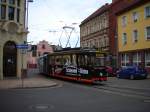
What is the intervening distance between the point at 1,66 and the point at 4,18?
199 inches

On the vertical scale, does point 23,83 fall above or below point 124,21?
below

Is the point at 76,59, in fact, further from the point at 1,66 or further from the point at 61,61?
the point at 1,66

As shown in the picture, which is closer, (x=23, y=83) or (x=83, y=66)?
(x=23, y=83)

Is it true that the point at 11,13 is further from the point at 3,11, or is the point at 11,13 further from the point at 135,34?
the point at 135,34

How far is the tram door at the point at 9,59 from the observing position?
1355 inches

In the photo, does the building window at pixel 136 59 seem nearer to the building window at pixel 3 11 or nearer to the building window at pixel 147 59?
the building window at pixel 147 59

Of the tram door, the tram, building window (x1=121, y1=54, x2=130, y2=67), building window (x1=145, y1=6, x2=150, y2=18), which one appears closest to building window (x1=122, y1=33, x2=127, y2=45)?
building window (x1=121, y1=54, x2=130, y2=67)

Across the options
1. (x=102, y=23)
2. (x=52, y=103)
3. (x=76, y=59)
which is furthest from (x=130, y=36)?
(x=52, y=103)

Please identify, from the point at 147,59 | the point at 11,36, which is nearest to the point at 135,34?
the point at 147,59

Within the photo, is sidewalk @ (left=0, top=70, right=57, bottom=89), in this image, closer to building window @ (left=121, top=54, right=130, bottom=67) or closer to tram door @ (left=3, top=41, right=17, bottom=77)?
tram door @ (left=3, top=41, right=17, bottom=77)

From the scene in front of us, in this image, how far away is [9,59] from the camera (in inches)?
1369

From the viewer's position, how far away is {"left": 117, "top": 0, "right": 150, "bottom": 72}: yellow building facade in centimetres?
4384

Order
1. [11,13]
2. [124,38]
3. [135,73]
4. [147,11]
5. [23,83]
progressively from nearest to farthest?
[23,83]
[11,13]
[135,73]
[147,11]
[124,38]

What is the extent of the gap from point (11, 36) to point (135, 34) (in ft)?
63.9
